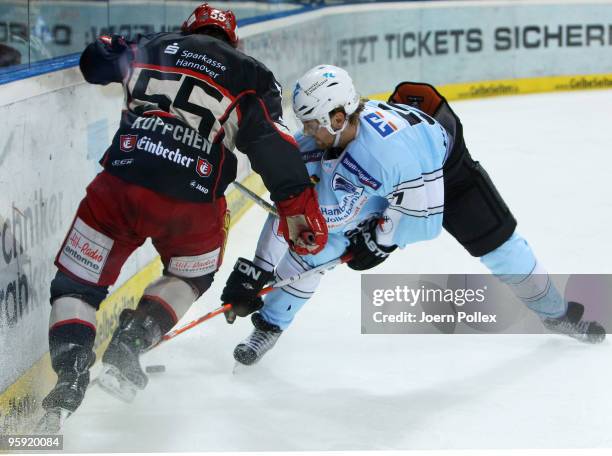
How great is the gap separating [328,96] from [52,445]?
1.21 meters

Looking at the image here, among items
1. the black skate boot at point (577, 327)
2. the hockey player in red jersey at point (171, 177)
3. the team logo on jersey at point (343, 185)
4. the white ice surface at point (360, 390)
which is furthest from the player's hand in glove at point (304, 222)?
the black skate boot at point (577, 327)

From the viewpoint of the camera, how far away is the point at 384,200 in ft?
10.9

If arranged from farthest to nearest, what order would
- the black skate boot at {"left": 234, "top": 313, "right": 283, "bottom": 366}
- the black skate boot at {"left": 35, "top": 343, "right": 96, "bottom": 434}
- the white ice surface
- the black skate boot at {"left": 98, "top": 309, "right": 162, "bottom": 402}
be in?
the black skate boot at {"left": 234, "top": 313, "right": 283, "bottom": 366} < the white ice surface < the black skate boot at {"left": 98, "top": 309, "right": 162, "bottom": 402} < the black skate boot at {"left": 35, "top": 343, "right": 96, "bottom": 434}

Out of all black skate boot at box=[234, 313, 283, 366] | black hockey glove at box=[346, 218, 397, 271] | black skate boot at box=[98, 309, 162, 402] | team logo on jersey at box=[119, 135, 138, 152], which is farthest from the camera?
black skate boot at box=[234, 313, 283, 366]

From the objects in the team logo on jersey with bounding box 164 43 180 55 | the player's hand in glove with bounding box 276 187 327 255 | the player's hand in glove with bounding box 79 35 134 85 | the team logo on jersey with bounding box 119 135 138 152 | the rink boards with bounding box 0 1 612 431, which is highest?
the team logo on jersey with bounding box 164 43 180 55

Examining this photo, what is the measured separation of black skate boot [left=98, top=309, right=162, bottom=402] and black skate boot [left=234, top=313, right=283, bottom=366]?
2.32ft

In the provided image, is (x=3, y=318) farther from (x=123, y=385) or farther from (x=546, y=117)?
(x=546, y=117)

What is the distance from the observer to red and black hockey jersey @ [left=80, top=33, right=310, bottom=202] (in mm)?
2693

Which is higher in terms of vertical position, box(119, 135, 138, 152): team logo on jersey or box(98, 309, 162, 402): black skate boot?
box(119, 135, 138, 152): team logo on jersey

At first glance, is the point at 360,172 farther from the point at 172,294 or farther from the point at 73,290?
the point at 73,290

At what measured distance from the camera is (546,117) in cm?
810

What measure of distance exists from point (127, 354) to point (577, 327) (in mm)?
1767

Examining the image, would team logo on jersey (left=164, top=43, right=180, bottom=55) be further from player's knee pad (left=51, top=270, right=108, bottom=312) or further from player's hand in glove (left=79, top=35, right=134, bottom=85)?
player's knee pad (left=51, top=270, right=108, bottom=312)

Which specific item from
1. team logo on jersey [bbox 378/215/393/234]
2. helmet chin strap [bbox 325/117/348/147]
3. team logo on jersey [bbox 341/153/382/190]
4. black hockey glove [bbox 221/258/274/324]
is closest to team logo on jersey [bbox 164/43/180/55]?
helmet chin strap [bbox 325/117/348/147]
